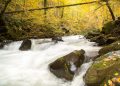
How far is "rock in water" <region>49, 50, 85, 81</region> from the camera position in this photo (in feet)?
21.0

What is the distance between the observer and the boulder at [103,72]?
16.2 feet

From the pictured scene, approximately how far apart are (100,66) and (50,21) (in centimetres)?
889

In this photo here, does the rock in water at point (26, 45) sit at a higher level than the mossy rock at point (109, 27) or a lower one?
lower

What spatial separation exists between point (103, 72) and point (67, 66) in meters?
1.55

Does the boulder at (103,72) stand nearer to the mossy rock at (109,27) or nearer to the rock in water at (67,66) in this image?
the rock in water at (67,66)

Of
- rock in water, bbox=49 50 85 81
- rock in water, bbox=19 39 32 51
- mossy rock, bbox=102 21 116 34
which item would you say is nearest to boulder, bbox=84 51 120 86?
rock in water, bbox=49 50 85 81

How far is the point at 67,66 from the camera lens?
258 inches

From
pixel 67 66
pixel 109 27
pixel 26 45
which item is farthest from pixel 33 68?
pixel 109 27

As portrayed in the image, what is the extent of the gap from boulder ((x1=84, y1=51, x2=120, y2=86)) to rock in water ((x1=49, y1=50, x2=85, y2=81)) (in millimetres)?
1032

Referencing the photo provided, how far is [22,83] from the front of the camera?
639 centimetres

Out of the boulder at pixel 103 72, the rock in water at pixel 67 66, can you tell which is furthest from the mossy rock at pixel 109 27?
the boulder at pixel 103 72

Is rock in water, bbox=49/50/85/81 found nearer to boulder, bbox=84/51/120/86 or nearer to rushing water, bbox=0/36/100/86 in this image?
rushing water, bbox=0/36/100/86

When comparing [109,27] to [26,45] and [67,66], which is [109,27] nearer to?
[26,45]

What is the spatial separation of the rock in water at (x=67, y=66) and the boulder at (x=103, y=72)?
103cm
